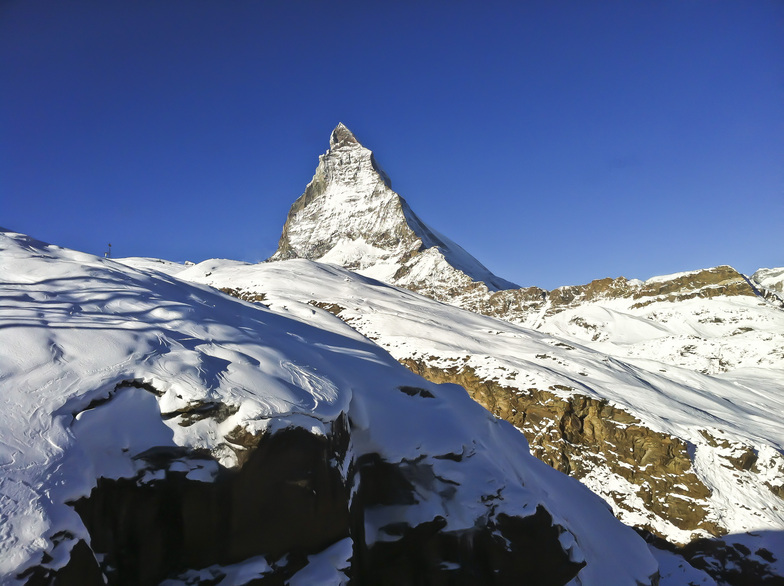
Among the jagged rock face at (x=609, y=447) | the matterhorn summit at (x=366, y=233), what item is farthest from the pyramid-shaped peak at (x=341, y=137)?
the jagged rock face at (x=609, y=447)

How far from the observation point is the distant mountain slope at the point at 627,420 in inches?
858

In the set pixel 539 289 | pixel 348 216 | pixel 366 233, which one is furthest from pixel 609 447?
pixel 348 216

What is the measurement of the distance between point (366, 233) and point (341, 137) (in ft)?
140

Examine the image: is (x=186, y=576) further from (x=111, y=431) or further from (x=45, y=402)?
(x=45, y=402)

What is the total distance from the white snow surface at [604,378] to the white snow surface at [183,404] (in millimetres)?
15073

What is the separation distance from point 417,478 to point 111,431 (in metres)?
4.54

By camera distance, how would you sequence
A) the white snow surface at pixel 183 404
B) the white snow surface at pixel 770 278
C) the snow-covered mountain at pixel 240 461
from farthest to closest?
the white snow surface at pixel 770 278 → the snow-covered mountain at pixel 240 461 → the white snow surface at pixel 183 404

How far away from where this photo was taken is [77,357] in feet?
19.2

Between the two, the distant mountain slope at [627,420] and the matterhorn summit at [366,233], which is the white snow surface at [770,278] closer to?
the matterhorn summit at [366,233]

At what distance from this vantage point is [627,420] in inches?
965

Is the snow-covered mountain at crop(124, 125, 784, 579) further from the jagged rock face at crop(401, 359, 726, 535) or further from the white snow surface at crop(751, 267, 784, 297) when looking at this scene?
the white snow surface at crop(751, 267, 784, 297)

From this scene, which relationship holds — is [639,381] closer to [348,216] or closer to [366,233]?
[366,233]

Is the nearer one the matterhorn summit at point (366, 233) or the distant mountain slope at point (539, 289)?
the distant mountain slope at point (539, 289)

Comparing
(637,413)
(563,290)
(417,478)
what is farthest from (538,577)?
(563,290)
